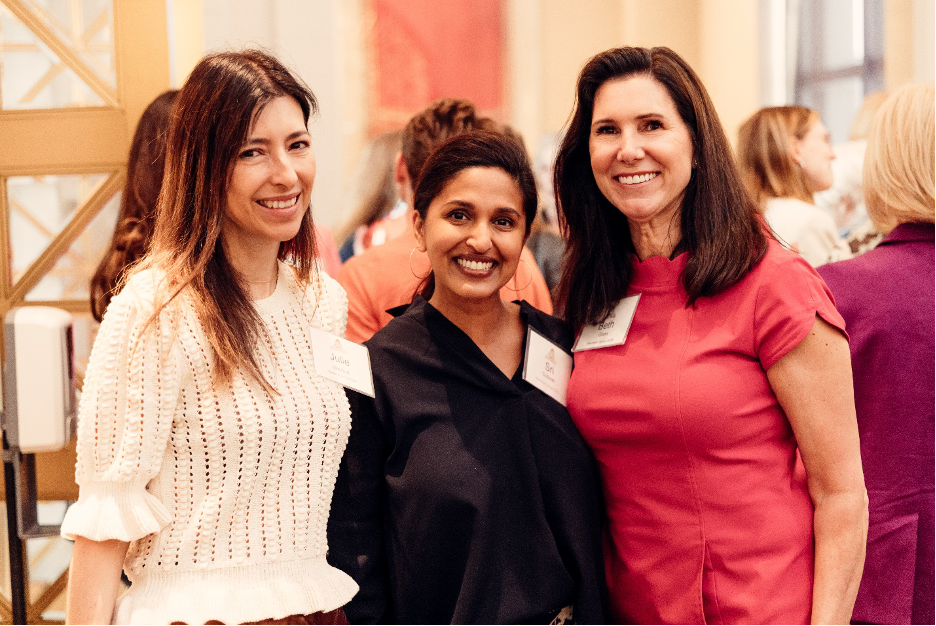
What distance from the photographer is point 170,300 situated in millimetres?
1502

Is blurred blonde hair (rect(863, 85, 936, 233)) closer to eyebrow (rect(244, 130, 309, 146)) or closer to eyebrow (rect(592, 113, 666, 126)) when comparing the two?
eyebrow (rect(592, 113, 666, 126))

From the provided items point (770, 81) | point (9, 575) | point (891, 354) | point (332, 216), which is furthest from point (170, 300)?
point (770, 81)

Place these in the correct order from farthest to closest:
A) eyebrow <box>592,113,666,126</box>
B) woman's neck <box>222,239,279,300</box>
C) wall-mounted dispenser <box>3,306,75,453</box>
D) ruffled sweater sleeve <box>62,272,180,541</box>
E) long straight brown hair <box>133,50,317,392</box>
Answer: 1. wall-mounted dispenser <box>3,306,75,453</box>
2. eyebrow <box>592,113,666,126</box>
3. woman's neck <box>222,239,279,300</box>
4. long straight brown hair <box>133,50,317,392</box>
5. ruffled sweater sleeve <box>62,272,180,541</box>

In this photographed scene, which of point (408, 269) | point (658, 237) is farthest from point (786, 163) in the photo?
point (658, 237)

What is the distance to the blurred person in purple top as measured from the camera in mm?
2352

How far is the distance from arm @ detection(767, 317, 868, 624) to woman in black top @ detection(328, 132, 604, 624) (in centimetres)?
45

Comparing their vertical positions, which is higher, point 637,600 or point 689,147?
point 689,147

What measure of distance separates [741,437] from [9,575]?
1990 millimetres

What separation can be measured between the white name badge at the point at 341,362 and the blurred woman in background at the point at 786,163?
7.60 feet

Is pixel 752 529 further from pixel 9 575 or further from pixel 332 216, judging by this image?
pixel 332 216

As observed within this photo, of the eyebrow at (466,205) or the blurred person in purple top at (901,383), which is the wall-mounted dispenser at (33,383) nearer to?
the eyebrow at (466,205)

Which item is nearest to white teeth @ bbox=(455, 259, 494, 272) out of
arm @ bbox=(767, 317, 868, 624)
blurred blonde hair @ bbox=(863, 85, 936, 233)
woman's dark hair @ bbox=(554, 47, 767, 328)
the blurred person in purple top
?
woman's dark hair @ bbox=(554, 47, 767, 328)

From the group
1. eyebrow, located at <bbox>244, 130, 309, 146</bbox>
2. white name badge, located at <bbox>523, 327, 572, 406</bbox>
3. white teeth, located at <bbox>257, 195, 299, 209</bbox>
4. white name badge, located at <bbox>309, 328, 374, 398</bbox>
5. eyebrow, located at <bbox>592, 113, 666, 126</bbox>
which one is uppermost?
eyebrow, located at <bbox>592, 113, 666, 126</bbox>

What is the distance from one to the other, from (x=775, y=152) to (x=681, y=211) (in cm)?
196
